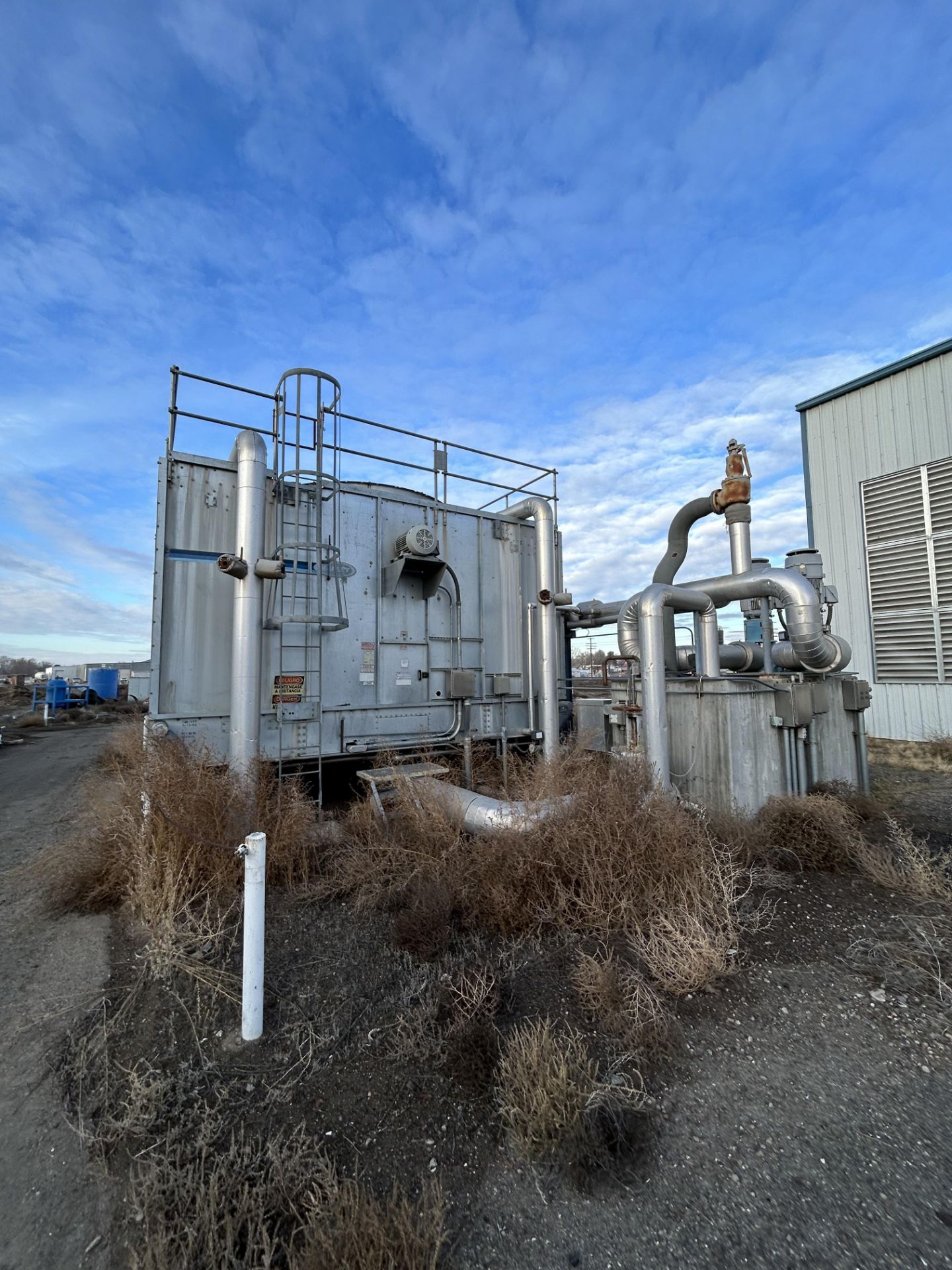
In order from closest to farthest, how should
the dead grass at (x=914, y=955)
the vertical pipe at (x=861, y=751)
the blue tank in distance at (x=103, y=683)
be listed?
the dead grass at (x=914, y=955) → the vertical pipe at (x=861, y=751) → the blue tank in distance at (x=103, y=683)

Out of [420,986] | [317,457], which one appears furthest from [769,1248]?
[317,457]

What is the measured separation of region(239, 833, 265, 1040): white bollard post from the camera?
300cm

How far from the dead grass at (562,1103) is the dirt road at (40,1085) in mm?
1617

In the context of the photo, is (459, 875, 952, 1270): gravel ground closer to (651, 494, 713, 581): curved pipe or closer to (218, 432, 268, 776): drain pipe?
(218, 432, 268, 776): drain pipe

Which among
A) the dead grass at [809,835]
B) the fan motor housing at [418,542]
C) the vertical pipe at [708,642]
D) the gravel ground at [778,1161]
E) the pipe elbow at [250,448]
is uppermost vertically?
the pipe elbow at [250,448]

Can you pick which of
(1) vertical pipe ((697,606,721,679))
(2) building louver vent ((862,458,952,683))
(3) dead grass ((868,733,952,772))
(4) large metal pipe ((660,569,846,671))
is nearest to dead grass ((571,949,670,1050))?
(4) large metal pipe ((660,569,846,671))

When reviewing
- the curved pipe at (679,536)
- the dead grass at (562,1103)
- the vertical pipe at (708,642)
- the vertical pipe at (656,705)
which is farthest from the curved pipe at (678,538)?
the dead grass at (562,1103)

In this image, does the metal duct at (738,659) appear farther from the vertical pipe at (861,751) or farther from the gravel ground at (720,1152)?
the gravel ground at (720,1152)

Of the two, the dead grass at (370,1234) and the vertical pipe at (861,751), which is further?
the vertical pipe at (861,751)

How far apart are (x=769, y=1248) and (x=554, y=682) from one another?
6743mm

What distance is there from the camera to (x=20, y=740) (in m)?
18.7

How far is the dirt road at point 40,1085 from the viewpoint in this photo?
2020mm

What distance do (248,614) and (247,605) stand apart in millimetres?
100

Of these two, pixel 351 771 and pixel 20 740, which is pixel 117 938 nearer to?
pixel 351 771
